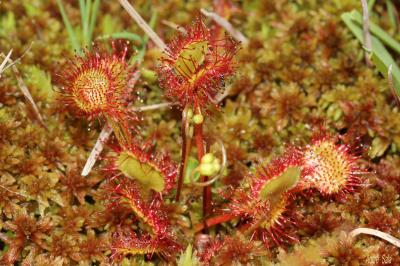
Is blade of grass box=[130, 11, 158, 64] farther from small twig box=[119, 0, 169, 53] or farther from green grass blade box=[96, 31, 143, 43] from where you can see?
small twig box=[119, 0, 169, 53]

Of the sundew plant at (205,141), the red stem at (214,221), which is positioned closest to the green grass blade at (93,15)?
the sundew plant at (205,141)

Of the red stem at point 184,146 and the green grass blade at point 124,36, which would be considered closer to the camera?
the red stem at point 184,146

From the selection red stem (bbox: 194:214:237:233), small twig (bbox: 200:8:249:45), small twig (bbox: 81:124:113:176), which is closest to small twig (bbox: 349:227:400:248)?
red stem (bbox: 194:214:237:233)

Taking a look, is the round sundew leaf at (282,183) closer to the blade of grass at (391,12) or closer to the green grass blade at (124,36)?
the green grass blade at (124,36)

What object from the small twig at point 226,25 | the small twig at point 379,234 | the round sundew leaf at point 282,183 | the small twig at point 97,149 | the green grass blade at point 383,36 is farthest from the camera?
the small twig at point 226,25

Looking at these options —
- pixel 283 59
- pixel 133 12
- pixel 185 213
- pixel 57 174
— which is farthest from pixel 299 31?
pixel 57 174

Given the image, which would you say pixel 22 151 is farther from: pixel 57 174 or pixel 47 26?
pixel 47 26

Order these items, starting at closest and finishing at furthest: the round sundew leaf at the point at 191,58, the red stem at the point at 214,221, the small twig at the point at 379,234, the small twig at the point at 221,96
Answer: the round sundew leaf at the point at 191,58 → the small twig at the point at 379,234 → the red stem at the point at 214,221 → the small twig at the point at 221,96

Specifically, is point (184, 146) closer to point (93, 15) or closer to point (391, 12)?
point (93, 15)
